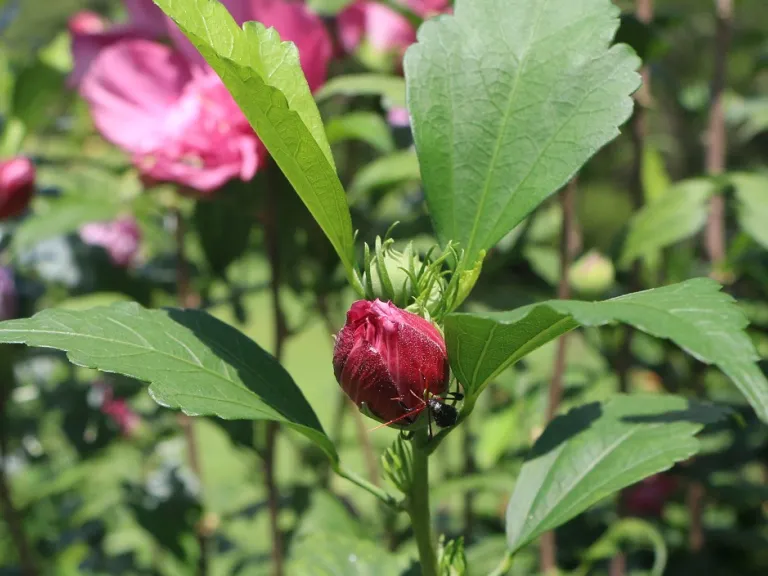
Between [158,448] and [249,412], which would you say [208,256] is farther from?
[158,448]

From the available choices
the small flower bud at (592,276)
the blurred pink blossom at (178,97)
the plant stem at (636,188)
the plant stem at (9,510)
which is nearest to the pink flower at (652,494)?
the plant stem at (636,188)

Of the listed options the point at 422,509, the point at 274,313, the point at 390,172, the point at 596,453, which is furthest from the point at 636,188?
the point at 422,509

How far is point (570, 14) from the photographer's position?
0.51m

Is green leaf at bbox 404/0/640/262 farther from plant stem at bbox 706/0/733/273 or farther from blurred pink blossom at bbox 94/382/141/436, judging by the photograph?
blurred pink blossom at bbox 94/382/141/436

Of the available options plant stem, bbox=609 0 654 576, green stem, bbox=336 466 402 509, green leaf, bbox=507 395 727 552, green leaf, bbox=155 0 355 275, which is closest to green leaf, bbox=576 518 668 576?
plant stem, bbox=609 0 654 576

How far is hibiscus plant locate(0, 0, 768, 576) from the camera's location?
402mm

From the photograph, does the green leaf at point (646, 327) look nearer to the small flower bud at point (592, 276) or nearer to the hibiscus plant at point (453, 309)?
the hibiscus plant at point (453, 309)

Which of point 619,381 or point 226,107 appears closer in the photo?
point 226,107

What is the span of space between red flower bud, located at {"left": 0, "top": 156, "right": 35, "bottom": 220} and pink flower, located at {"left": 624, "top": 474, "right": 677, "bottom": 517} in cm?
78

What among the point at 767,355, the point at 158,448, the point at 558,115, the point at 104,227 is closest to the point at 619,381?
the point at 767,355

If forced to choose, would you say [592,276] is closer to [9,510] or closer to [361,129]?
[361,129]

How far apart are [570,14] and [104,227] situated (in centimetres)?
97

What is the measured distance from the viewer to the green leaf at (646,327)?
0.34 metres

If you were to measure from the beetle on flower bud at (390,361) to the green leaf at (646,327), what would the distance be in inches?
0.6
